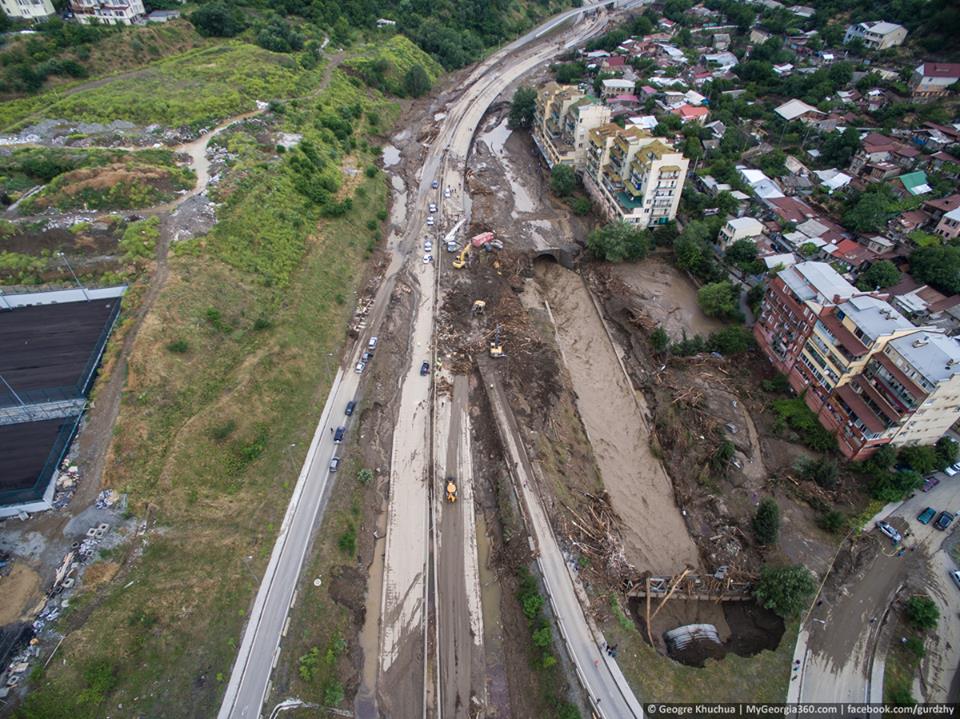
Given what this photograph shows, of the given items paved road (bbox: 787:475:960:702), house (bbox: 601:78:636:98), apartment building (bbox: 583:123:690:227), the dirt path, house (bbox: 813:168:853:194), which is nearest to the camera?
paved road (bbox: 787:475:960:702)

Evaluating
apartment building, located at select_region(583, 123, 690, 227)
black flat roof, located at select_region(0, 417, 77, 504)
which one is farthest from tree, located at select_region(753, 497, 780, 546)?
black flat roof, located at select_region(0, 417, 77, 504)

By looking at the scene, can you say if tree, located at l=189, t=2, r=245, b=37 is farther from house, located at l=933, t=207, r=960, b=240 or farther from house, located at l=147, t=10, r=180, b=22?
house, located at l=933, t=207, r=960, b=240

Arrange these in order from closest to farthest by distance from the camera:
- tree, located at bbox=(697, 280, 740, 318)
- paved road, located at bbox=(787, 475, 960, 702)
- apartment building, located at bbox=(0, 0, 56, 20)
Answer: paved road, located at bbox=(787, 475, 960, 702), tree, located at bbox=(697, 280, 740, 318), apartment building, located at bbox=(0, 0, 56, 20)

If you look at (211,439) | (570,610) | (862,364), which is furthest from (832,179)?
(211,439)

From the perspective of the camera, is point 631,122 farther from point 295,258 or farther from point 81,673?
point 81,673

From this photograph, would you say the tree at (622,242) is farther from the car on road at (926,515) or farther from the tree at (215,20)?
the tree at (215,20)

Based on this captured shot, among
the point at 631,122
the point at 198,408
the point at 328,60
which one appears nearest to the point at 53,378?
the point at 198,408

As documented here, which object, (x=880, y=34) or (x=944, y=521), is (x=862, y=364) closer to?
(x=944, y=521)
